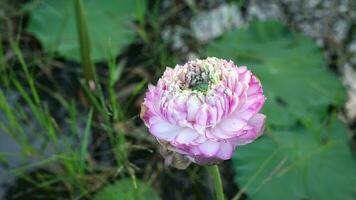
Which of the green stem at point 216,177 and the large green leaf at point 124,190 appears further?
the large green leaf at point 124,190

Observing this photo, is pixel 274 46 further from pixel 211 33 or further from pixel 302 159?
pixel 302 159

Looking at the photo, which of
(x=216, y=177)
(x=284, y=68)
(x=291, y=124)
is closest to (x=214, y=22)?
(x=284, y=68)

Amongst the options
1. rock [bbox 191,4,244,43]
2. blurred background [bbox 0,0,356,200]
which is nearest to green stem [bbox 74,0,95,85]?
blurred background [bbox 0,0,356,200]

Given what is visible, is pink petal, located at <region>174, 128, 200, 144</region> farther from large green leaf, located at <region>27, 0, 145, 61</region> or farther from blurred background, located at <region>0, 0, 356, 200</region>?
large green leaf, located at <region>27, 0, 145, 61</region>

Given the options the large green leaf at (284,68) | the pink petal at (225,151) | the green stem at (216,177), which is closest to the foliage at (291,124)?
the large green leaf at (284,68)

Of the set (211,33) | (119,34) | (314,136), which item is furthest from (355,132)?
(119,34)

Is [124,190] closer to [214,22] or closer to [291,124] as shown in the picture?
[291,124]

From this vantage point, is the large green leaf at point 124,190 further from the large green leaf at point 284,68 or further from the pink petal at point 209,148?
the pink petal at point 209,148
